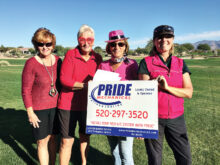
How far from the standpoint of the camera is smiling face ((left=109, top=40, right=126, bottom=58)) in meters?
2.36

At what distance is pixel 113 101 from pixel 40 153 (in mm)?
1558

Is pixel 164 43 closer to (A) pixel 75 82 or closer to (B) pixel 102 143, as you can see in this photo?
(A) pixel 75 82

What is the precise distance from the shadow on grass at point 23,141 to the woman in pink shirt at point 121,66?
3.83ft

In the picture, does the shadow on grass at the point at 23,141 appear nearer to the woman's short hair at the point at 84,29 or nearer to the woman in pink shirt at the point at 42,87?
the woman in pink shirt at the point at 42,87

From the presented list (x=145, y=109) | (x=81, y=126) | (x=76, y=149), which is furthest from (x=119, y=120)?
(x=76, y=149)

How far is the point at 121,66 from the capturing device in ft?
7.66

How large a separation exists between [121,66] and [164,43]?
0.64 m

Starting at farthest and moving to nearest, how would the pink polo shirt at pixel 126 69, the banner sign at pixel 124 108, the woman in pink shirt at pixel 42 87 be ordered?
the woman in pink shirt at pixel 42 87
the pink polo shirt at pixel 126 69
the banner sign at pixel 124 108

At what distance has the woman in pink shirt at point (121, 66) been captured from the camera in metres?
2.31

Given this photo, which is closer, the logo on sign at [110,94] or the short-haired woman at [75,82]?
the logo on sign at [110,94]

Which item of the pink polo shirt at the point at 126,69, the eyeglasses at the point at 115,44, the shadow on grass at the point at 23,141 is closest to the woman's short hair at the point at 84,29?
the eyeglasses at the point at 115,44

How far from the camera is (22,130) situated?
4.78m

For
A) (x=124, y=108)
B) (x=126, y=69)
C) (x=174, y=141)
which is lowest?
(x=174, y=141)

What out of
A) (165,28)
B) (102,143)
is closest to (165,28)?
(165,28)
